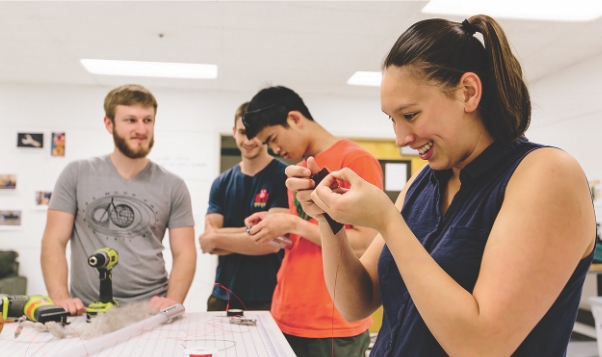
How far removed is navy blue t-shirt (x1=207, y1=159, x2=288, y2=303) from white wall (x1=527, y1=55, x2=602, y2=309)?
103 inches

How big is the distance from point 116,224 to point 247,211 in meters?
0.73

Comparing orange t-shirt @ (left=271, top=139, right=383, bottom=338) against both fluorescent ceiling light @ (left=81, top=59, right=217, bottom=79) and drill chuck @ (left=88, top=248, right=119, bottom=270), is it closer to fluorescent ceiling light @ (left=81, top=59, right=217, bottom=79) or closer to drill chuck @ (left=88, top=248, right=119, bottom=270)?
drill chuck @ (left=88, top=248, right=119, bottom=270)

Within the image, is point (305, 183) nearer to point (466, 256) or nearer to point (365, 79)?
point (466, 256)

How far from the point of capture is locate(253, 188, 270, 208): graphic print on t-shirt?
234 cm

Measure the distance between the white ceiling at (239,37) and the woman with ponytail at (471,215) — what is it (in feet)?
7.33

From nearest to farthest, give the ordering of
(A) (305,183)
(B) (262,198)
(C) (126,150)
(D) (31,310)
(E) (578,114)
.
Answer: (A) (305,183)
(D) (31,310)
(C) (126,150)
(B) (262,198)
(E) (578,114)

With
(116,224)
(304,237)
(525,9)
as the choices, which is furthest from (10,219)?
(525,9)

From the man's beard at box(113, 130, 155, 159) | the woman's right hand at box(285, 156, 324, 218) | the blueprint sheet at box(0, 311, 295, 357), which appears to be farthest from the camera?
the man's beard at box(113, 130, 155, 159)

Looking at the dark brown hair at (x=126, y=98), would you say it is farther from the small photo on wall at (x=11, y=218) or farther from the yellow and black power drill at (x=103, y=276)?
the small photo on wall at (x=11, y=218)

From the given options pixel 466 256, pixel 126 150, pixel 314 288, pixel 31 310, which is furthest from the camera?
pixel 126 150

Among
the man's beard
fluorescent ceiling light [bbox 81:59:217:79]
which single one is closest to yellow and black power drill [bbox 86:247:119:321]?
the man's beard

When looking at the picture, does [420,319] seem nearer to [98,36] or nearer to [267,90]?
[267,90]

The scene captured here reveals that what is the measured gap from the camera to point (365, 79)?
4.62 meters

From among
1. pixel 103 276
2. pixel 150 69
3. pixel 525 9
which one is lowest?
pixel 103 276
